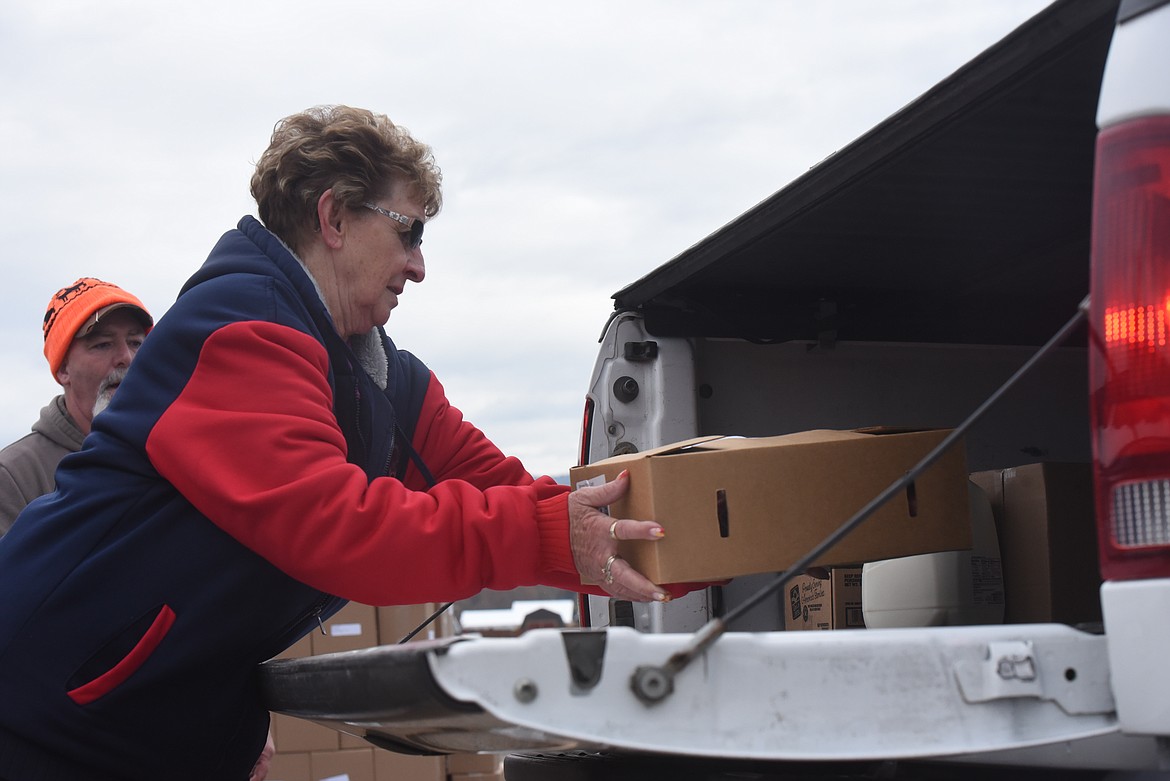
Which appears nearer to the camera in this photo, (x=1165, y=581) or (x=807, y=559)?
(x=1165, y=581)

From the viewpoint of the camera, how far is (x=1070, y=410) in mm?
3754

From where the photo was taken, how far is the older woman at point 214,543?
1975 mm

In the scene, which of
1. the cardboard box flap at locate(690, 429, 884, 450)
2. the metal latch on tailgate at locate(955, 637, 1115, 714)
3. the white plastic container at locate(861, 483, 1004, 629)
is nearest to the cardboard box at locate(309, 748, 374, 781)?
the white plastic container at locate(861, 483, 1004, 629)

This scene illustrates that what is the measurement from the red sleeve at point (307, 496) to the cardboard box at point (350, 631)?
3.43 metres

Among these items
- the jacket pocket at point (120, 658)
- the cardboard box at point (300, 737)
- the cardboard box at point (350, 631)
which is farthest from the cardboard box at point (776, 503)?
the cardboard box at point (300, 737)

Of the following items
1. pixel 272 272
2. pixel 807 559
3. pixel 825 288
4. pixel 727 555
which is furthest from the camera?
pixel 825 288

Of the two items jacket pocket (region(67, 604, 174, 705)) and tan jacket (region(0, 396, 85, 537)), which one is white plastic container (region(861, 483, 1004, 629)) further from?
tan jacket (region(0, 396, 85, 537))

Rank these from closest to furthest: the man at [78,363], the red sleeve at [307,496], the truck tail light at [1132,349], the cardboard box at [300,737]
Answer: the truck tail light at [1132,349] → the red sleeve at [307,496] → the man at [78,363] → the cardboard box at [300,737]

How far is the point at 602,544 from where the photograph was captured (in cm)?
217

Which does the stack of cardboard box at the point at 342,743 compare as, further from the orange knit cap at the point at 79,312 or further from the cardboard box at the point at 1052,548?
the cardboard box at the point at 1052,548

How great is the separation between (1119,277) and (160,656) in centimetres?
170

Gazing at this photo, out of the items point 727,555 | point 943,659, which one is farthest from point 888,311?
point 943,659

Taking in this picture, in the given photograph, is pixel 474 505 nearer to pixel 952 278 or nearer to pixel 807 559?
pixel 807 559

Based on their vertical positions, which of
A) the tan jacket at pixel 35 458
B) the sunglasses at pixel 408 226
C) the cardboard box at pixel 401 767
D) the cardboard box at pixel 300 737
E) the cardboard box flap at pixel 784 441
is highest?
the sunglasses at pixel 408 226
